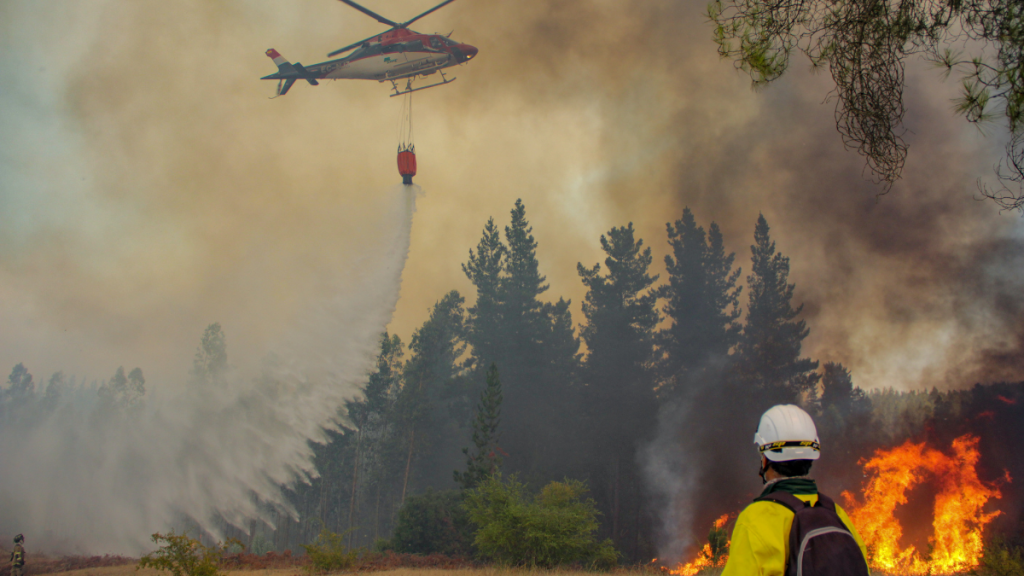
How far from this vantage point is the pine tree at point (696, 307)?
44906 millimetres

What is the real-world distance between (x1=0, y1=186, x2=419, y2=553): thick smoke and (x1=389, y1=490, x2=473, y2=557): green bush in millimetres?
10709

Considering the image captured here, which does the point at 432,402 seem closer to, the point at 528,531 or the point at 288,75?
the point at 288,75

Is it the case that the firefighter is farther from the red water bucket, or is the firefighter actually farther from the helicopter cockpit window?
the helicopter cockpit window

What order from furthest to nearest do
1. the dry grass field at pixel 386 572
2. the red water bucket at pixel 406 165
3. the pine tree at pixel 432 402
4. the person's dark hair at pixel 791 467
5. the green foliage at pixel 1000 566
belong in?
the pine tree at pixel 432 402, the red water bucket at pixel 406 165, the dry grass field at pixel 386 572, the green foliage at pixel 1000 566, the person's dark hair at pixel 791 467

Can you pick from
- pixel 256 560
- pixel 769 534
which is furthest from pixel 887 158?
pixel 256 560

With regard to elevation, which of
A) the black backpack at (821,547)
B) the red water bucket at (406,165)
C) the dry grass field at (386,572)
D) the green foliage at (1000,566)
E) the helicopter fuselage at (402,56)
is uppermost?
the helicopter fuselage at (402,56)

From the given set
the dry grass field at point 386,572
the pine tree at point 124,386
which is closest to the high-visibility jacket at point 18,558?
the dry grass field at point 386,572

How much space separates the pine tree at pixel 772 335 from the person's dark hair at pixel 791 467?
40488 millimetres

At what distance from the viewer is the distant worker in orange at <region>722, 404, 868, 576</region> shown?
93.8 inches

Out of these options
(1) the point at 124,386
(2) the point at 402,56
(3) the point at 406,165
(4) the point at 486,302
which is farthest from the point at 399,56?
(1) the point at 124,386

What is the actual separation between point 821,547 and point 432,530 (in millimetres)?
32031

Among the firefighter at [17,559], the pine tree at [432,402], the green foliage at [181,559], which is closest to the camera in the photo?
the green foliage at [181,559]

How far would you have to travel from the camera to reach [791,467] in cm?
287

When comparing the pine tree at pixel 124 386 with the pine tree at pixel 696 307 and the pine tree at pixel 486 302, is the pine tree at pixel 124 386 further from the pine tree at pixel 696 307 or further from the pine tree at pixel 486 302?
the pine tree at pixel 696 307
